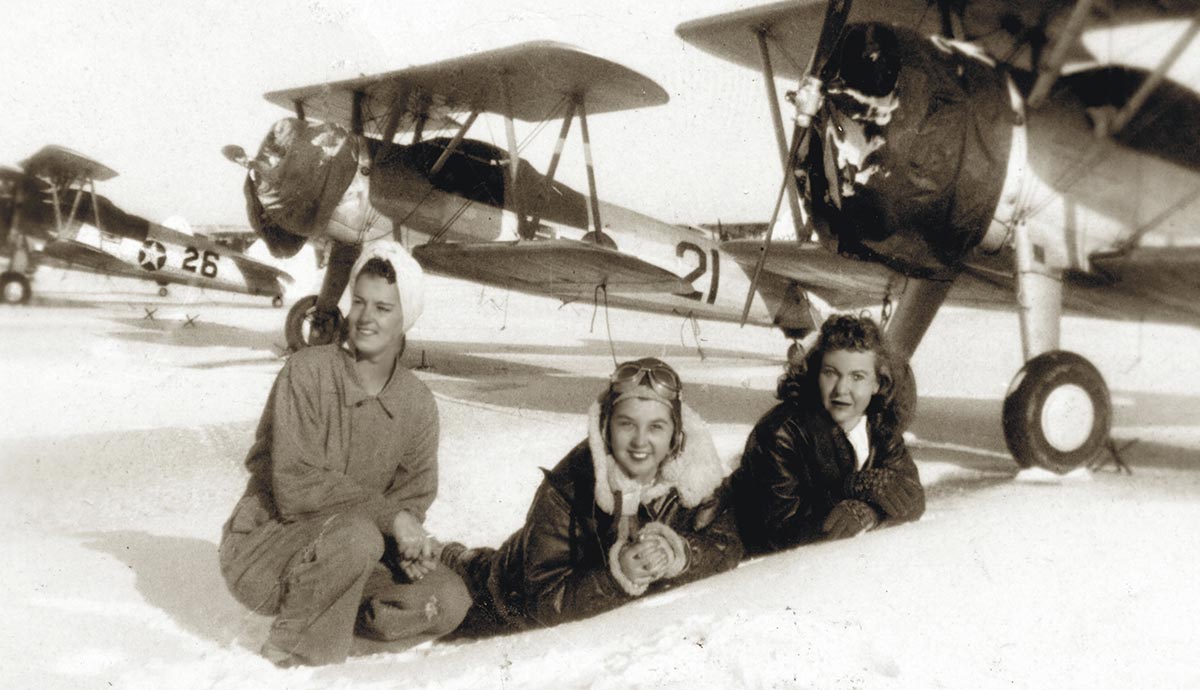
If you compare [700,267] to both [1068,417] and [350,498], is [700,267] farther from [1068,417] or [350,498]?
[350,498]

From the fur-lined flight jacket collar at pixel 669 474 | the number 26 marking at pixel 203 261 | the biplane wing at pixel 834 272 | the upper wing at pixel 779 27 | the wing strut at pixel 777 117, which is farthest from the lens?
the number 26 marking at pixel 203 261

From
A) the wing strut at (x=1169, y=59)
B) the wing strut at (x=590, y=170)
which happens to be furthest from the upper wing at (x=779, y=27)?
the wing strut at (x=1169, y=59)

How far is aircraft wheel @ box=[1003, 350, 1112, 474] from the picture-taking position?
4.02 metres

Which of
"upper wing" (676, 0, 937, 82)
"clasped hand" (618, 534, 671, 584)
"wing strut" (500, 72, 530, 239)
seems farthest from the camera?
"wing strut" (500, 72, 530, 239)

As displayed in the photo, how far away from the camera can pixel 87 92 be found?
146 inches

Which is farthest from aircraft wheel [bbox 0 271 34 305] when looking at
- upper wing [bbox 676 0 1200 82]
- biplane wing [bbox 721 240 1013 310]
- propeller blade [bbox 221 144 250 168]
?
upper wing [bbox 676 0 1200 82]

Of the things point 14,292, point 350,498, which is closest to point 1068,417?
point 350,498

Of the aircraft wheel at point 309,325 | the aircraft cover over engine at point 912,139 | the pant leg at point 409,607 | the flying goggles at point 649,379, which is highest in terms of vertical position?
the aircraft cover over engine at point 912,139

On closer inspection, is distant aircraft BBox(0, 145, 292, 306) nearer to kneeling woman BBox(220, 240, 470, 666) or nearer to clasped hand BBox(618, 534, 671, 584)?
kneeling woman BBox(220, 240, 470, 666)

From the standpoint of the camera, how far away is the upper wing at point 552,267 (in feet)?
23.6

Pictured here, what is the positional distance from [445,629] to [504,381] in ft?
19.9

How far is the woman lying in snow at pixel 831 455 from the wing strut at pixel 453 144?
19.9 feet

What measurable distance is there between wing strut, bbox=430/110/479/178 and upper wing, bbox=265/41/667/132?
299mm

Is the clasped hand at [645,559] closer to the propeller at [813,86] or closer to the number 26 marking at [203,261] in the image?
the propeller at [813,86]
